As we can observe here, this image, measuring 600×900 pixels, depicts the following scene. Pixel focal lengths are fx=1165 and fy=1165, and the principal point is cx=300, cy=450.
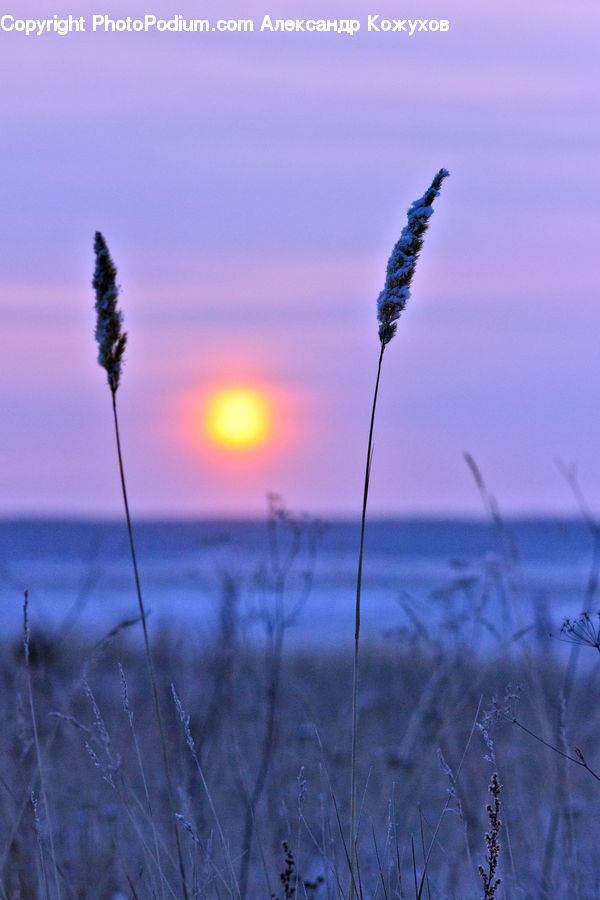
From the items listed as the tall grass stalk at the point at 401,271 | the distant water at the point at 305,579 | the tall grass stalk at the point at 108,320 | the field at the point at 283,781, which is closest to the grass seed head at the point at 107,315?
the tall grass stalk at the point at 108,320

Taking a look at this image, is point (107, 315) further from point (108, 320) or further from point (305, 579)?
point (305, 579)

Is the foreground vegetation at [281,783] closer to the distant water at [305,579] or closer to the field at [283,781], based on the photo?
the field at [283,781]

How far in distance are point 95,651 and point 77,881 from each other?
117 cm

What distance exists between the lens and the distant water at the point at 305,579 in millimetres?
3476

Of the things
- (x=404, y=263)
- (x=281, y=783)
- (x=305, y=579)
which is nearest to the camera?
(x=404, y=263)

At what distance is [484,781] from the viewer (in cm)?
518

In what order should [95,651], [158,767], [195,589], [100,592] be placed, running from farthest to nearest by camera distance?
[100,592] < [195,589] < [158,767] < [95,651]

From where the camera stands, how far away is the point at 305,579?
360cm

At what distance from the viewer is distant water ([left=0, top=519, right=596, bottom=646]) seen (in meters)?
3.48

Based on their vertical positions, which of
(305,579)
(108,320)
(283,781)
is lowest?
(283,781)

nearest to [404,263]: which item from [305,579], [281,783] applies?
[305,579]

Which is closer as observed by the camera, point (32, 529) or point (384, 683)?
point (384, 683)

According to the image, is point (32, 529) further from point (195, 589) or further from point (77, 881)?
point (77, 881)

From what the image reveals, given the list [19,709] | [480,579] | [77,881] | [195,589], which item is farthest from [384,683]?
[195,589]
